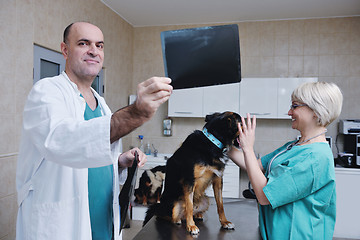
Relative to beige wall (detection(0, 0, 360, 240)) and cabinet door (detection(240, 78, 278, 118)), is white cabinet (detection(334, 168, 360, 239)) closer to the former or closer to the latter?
beige wall (detection(0, 0, 360, 240))

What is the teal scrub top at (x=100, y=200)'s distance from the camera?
4.08ft

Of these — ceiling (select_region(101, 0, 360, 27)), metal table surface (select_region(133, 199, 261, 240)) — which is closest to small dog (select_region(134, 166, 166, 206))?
metal table surface (select_region(133, 199, 261, 240))

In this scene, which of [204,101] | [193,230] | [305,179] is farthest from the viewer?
[204,101]

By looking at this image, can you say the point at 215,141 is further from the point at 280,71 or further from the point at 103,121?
the point at 280,71

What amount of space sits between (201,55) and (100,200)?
788 millimetres

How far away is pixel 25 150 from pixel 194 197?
892 millimetres

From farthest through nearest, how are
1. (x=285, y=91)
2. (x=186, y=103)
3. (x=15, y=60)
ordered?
(x=186, y=103)
(x=285, y=91)
(x=15, y=60)

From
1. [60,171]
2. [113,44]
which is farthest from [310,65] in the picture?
[60,171]

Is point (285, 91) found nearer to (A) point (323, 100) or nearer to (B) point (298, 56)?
(B) point (298, 56)

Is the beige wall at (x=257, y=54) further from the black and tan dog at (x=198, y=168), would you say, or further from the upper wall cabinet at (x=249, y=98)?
the black and tan dog at (x=198, y=168)

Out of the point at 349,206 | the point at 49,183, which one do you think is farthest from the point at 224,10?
the point at 49,183

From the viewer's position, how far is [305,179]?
1.21 metres

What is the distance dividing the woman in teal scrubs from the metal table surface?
0.19 meters

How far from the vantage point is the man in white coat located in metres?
0.75
